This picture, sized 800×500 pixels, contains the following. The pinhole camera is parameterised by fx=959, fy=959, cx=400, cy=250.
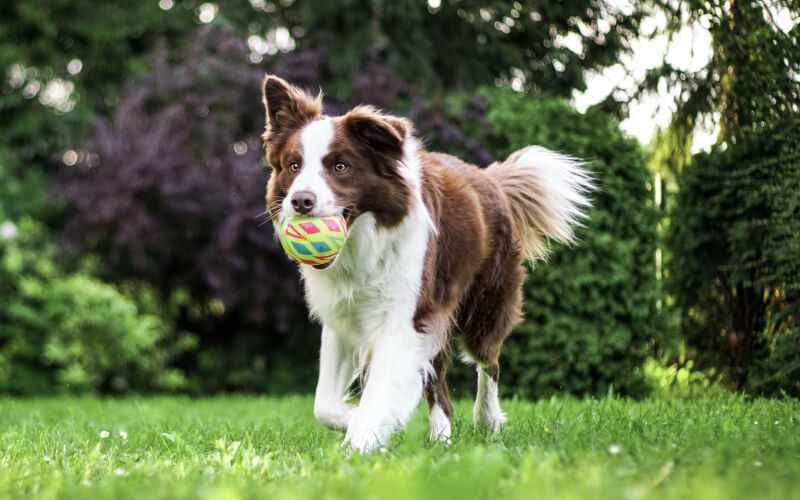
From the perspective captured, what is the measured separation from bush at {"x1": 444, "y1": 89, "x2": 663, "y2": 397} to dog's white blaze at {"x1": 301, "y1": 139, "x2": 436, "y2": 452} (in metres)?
3.55

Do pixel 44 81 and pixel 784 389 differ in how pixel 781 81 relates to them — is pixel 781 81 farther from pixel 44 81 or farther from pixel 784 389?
pixel 44 81

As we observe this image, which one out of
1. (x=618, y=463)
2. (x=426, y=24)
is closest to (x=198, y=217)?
(x=426, y=24)

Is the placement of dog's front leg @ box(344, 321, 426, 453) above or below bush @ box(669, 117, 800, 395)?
below

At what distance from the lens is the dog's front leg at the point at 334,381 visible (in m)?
4.62

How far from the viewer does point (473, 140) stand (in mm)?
9320

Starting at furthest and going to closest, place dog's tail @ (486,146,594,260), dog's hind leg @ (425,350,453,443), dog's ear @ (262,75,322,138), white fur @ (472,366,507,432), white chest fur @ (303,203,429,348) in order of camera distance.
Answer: dog's tail @ (486,146,594,260), white fur @ (472,366,507,432), dog's hind leg @ (425,350,453,443), dog's ear @ (262,75,322,138), white chest fur @ (303,203,429,348)

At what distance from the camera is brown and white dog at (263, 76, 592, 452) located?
14.4 feet

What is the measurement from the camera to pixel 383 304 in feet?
15.0

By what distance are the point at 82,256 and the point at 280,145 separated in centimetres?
790

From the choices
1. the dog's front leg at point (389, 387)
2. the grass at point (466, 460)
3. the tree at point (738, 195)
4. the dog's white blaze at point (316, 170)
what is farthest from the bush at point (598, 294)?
the dog's white blaze at point (316, 170)

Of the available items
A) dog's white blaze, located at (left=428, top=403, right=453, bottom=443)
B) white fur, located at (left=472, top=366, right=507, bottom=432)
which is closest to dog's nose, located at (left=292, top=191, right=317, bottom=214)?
dog's white blaze, located at (left=428, top=403, right=453, bottom=443)

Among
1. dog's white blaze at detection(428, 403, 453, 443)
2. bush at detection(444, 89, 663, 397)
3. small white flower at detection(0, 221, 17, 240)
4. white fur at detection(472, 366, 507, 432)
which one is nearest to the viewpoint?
dog's white blaze at detection(428, 403, 453, 443)

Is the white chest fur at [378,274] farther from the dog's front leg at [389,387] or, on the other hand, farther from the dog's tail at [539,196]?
the dog's tail at [539,196]

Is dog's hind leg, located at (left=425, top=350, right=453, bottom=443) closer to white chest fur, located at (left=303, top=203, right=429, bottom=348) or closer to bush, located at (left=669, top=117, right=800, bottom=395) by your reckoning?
white chest fur, located at (left=303, top=203, right=429, bottom=348)
